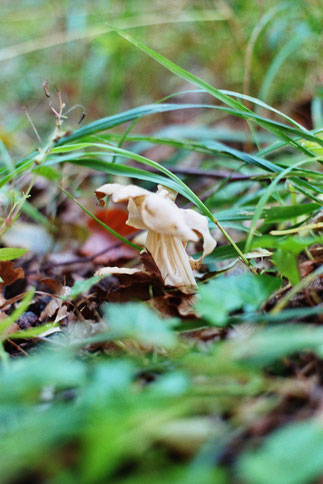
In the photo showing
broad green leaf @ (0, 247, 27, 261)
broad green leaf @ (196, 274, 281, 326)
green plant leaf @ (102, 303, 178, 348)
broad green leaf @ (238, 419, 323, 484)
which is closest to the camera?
broad green leaf @ (238, 419, 323, 484)

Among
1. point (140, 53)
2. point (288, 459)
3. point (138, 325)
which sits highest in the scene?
point (140, 53)

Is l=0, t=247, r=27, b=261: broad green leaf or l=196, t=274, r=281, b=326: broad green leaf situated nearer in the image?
l=196, t=274, r=281, b=326: broad green leaf

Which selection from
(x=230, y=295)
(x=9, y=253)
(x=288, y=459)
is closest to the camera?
(x=288, y=459)

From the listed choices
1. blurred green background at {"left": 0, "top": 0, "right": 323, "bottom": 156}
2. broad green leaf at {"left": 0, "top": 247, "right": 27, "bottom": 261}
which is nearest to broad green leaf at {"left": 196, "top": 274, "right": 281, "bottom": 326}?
broad green leaf at {"left": 0, "top": 247, "right": 27, "bottom": 261}

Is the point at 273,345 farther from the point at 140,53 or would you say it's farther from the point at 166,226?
the point at 140,53

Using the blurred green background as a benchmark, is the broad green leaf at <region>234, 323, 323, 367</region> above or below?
below

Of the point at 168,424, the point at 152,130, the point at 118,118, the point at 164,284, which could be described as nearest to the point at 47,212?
the point at 118,118

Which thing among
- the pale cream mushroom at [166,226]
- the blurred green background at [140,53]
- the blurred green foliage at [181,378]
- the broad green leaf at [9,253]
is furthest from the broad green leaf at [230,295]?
the blurred green background at [140,53]

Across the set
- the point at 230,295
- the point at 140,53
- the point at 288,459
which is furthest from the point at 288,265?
the point at 140,53

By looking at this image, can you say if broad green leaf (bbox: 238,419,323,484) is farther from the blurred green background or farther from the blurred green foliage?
the blurred green background
